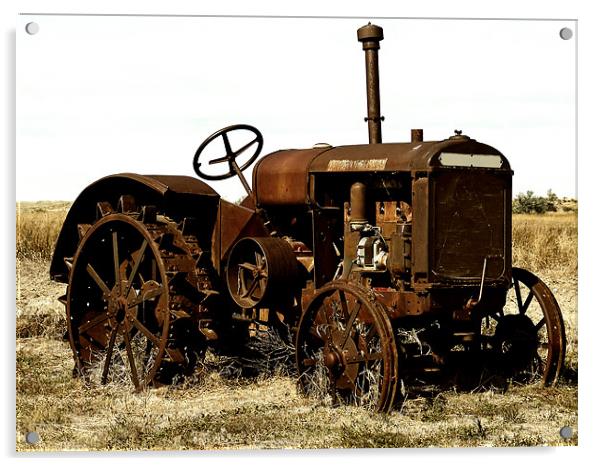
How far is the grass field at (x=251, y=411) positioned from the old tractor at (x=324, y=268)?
19 cm

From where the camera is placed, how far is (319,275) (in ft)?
31.1

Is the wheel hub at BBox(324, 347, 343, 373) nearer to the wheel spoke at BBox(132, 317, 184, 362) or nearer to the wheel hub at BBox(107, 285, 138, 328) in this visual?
the wheel spoke at BBox(132, 317, 184, 362)

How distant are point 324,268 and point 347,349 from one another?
0.90m

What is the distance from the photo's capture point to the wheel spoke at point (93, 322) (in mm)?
10289

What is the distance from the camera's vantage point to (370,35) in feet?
30.8

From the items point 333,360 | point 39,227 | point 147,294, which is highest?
point 39,227

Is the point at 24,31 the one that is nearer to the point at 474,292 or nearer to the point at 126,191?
the point at 126,191

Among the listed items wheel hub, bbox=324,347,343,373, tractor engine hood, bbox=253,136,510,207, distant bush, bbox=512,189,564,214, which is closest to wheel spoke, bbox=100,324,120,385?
tractor engine hood, bbox=253,136,510,207

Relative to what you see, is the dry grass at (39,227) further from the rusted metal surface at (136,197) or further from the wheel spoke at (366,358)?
the wheel spoke at (366,358)

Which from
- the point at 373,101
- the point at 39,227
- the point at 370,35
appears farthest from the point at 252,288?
the point at 370,35

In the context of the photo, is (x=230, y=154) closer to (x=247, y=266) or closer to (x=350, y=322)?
(x=247, y=266)

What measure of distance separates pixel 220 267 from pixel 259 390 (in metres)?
1.04

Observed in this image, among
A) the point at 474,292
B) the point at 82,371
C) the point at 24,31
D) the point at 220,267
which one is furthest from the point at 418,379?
the point at 24,31

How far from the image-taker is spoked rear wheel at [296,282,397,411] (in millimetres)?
8406
